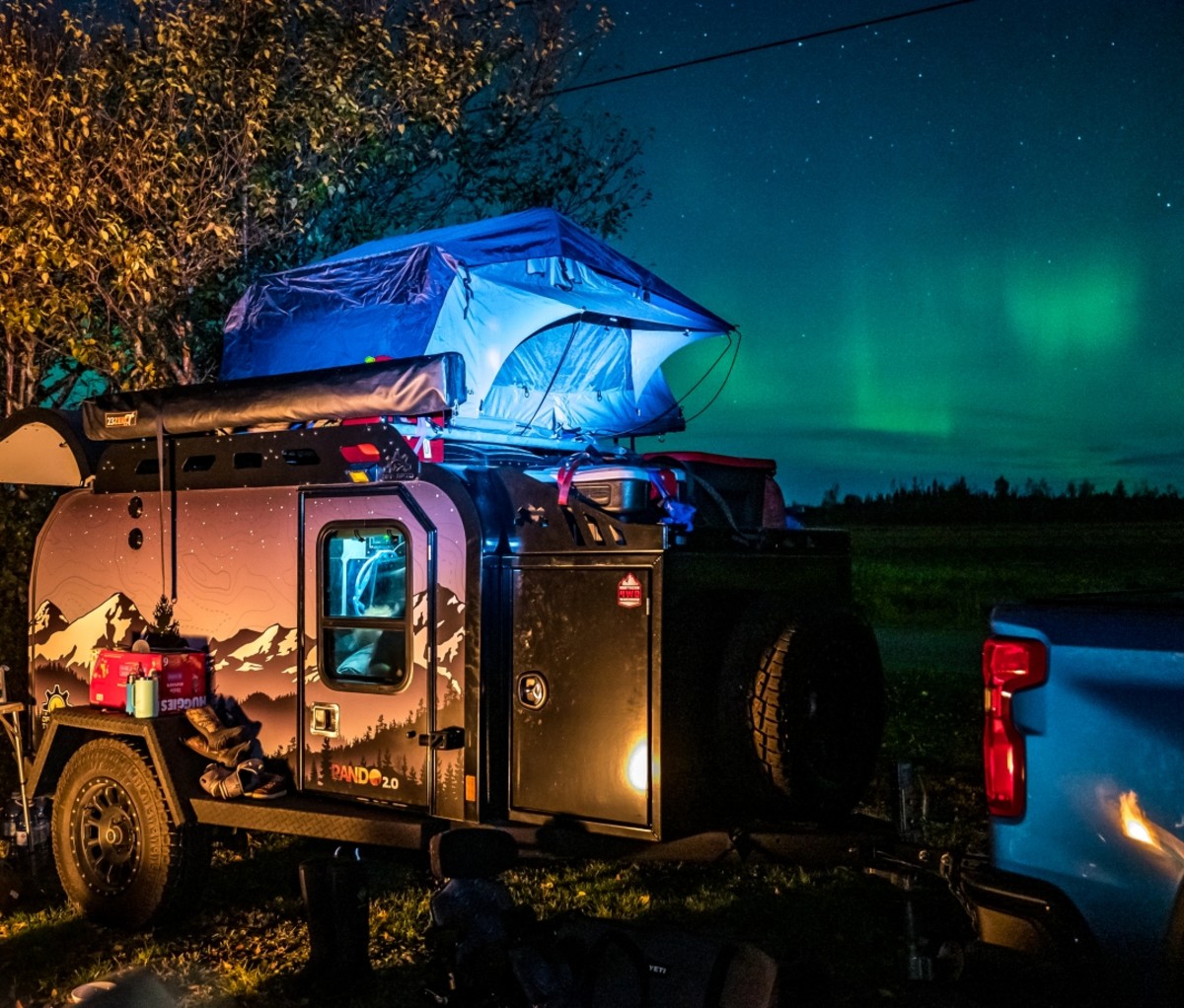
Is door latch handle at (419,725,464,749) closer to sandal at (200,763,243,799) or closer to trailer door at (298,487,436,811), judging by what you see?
trailer door at (298,487,436,811)

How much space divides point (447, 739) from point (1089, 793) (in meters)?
2.86

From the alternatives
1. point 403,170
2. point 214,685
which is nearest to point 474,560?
point 214,685

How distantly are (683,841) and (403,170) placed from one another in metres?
10.00

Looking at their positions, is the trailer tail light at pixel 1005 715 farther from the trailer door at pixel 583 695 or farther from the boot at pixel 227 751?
the boot at pixel 227 751

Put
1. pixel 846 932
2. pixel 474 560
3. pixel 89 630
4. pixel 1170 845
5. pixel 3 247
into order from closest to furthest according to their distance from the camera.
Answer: pixel 1170 845
pixel 474 560
pixel 846 932
pixel 89 630
pixel 3 247

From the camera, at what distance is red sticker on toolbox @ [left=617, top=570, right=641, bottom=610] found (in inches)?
195

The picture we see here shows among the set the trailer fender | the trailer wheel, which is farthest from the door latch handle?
the trailer wheel

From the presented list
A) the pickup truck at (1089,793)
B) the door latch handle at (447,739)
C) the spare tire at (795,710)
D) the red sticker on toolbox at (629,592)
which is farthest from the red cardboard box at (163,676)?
the pickup truck at (1089,793)

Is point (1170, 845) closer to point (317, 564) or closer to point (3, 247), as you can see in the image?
point (317, 564)

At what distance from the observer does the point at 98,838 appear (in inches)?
255

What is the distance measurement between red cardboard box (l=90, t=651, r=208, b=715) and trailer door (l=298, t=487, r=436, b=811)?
759mm

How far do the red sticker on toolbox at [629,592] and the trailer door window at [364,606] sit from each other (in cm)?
114

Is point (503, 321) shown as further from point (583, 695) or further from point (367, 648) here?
point (583, 695)

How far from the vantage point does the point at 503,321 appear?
7004mm
